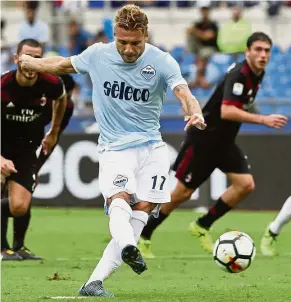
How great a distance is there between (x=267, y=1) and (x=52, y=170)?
790cm

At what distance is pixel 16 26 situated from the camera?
23750mm

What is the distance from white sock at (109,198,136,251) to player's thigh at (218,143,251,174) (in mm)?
4201

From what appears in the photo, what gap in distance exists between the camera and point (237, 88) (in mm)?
10570

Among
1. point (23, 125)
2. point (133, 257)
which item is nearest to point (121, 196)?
point (133, 257)

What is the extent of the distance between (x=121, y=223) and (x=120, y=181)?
15.7 inches

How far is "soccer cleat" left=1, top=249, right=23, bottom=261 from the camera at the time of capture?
10.2 meters

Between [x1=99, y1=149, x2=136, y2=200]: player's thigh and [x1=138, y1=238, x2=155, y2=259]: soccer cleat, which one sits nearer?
[x1=99, y1=149, x2=136, y2=200]: player's thigh

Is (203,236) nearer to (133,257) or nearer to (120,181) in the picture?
(120,181)

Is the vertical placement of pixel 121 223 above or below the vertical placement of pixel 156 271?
above

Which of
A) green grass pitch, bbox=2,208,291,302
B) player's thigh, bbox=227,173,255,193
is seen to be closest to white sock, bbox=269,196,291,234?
green grass pitch, bbox=2,208,291,302

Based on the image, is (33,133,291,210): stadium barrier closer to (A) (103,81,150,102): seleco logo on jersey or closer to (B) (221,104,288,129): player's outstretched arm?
(B) (221,104,288,129): player's outstretched arm

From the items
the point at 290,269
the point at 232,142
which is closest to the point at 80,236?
the point at 232,142

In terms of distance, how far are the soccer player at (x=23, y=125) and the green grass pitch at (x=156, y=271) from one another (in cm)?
60

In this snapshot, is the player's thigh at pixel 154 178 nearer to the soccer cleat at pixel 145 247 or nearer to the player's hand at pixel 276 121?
the player's hand at pixel 276 121
